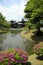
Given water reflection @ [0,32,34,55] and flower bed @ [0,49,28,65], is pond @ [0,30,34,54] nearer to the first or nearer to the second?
water reflection @ [0,32,34,55]

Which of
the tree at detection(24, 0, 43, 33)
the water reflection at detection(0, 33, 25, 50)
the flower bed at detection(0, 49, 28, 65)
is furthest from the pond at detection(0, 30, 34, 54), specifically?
the flower bed at detection(0, 49, 28, 65)

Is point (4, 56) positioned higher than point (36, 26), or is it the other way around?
point (4, 56)

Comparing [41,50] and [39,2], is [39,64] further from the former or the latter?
[39,2]

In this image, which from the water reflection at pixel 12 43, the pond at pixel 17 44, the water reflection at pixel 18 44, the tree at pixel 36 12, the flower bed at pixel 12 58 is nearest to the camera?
the flower bed at pixel 12 58

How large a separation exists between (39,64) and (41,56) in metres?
2.64

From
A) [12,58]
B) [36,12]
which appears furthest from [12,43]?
[12,58]

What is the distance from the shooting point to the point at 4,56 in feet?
53.6

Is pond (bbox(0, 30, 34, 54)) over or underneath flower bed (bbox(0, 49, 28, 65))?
underneath

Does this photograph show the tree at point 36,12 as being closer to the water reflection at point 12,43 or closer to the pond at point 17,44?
the pond at point 17,44

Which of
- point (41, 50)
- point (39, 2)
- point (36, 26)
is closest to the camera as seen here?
point (41, 50)

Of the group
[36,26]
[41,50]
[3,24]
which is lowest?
[3,24]

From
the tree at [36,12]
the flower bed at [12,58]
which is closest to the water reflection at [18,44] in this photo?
the tree at [36,12]

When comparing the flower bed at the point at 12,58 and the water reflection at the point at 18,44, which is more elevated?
the flower bed at the point at 12,58

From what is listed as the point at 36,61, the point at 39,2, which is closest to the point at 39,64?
the point at 36,61
